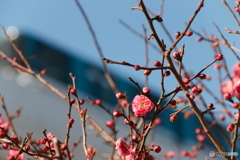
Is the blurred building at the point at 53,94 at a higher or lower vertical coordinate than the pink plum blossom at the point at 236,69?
higher

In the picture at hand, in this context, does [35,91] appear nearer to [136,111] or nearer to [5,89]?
[5,89]

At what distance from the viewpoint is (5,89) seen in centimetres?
1008

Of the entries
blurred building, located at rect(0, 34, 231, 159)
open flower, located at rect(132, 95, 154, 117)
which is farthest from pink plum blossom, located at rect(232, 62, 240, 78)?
blurred building, located at rect(0, 34, 231, 159)

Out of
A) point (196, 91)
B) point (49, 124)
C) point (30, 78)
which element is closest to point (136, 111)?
point (196, 91)

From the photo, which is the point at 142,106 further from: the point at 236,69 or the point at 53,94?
the point at 53,94

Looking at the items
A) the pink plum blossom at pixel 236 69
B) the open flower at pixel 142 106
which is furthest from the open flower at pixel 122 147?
the pink plum blossom at pixel 236 69

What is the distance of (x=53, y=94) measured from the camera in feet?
35.1

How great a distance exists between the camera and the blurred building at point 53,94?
9.93m

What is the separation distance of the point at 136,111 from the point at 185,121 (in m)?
10.6

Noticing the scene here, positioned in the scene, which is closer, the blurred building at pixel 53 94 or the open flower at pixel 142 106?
the open flower at pixel 142 106

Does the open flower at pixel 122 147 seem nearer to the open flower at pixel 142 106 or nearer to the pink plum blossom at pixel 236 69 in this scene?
the open flower at pixel 142 106

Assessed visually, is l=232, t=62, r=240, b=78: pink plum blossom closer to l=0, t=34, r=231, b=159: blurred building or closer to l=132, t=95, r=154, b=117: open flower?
l=132, t=95, r=154, b=117: open flower

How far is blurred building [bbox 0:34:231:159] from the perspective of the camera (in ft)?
32.6

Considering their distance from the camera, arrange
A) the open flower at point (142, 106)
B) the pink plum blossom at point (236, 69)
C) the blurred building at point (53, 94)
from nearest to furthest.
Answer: the open flower at point (142, 106) → the pink plum blossom at point (236, 69) → the blurred building at point (53, 94)
